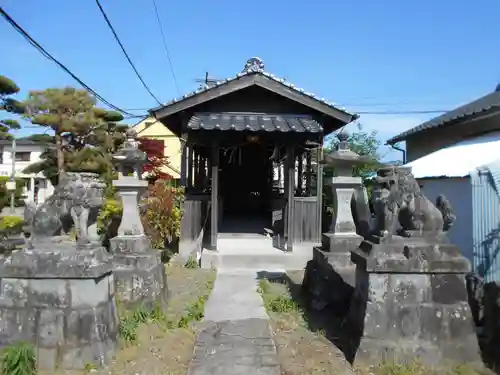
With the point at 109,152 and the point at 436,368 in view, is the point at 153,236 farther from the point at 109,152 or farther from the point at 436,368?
the point at 109,152

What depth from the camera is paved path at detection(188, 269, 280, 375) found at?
434cm

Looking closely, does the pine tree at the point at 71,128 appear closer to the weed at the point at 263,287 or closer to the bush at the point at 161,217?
the bush at the point at 161,217

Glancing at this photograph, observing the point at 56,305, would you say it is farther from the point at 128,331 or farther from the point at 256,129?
the point at 256,129

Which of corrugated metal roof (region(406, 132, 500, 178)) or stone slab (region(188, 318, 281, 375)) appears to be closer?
stone slab (region(188, 318, 281, 375))

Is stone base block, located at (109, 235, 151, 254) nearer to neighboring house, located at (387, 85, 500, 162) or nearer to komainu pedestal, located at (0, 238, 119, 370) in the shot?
komainu pedestal, located at (0, 238, 119, 370)

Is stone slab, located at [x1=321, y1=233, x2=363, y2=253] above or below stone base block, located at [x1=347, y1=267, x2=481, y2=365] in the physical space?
above

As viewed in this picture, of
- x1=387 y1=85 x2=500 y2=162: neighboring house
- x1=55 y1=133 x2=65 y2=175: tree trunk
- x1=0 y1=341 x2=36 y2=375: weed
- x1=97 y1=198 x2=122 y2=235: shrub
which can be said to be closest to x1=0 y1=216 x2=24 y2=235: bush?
x1=55 y1=133 x2=65 y2=175: tree trunk

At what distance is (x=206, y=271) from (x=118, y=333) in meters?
4.41

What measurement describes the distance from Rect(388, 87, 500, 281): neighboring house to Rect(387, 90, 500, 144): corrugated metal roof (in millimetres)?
52

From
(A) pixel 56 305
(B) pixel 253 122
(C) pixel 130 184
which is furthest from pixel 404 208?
(B) pixel 253 122

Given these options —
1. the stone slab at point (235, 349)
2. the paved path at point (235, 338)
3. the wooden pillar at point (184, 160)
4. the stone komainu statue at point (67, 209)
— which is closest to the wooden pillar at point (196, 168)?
the wooden pillar at point (184, 160)

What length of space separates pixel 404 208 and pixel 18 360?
429cm

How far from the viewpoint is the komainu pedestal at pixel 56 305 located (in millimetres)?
4301

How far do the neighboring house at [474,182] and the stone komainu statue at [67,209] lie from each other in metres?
6.99
